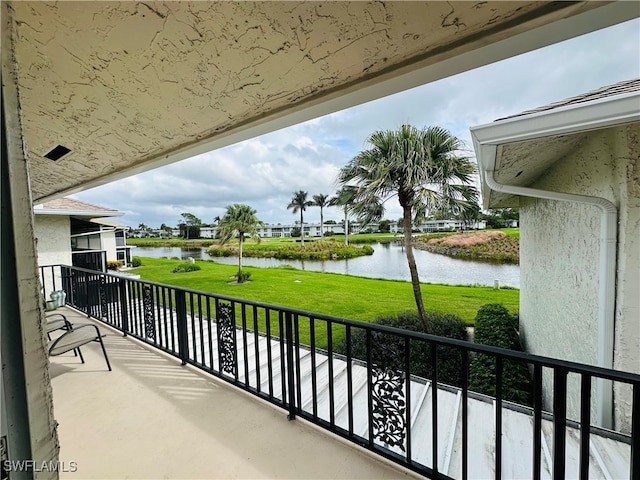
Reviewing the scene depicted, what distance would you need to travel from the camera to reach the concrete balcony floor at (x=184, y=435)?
1.60 meters

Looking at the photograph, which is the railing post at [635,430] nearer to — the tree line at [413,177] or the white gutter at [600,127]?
the white gutter at [600,127]

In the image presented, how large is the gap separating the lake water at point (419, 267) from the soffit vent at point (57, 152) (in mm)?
11461

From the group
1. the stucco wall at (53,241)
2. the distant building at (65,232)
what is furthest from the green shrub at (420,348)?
the stucco wall at (53,241)

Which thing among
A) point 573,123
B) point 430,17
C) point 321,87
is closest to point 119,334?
point 321,87

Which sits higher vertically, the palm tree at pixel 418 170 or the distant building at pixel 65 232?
the palm tree at pixel 418 170

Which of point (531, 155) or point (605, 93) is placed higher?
point (605, 93)

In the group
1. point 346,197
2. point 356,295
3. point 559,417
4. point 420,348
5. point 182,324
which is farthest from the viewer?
point 356,295

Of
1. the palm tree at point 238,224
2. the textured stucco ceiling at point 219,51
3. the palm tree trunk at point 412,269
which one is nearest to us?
the textured stucco ceiling at point 219,51

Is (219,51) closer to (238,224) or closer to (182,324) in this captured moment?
(182,324)

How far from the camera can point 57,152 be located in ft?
8.15

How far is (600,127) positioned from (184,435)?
3134mm

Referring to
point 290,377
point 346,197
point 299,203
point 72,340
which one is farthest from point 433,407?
point 299,203

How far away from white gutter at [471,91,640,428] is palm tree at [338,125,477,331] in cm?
388

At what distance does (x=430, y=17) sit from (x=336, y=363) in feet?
12.4
